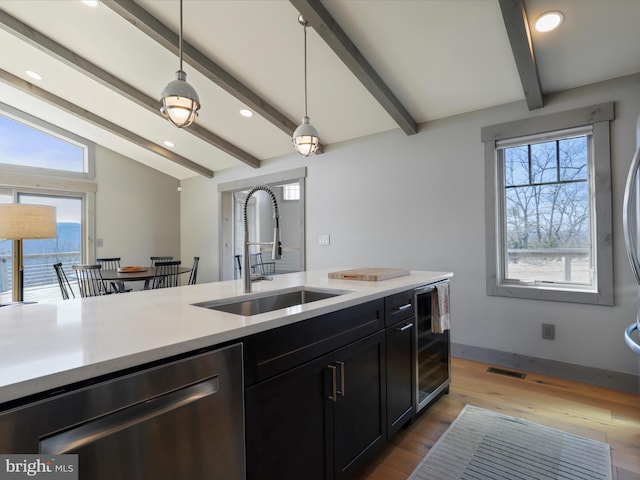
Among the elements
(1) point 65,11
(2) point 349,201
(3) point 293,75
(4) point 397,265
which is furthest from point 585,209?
(1) point 65,11

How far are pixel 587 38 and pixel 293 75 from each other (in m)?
2.29

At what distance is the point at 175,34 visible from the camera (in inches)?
114

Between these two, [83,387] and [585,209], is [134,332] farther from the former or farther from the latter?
[585,209]

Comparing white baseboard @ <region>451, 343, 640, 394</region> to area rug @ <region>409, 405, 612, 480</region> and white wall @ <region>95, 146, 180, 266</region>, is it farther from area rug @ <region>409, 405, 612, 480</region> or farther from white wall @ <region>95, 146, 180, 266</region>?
white wall @ <region>95, 146, 180, 266</region>

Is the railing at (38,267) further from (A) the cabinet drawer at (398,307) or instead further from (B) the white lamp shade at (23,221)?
(A) the cabinet drawer at (398,307)

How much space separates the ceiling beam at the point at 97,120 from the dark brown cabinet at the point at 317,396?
498cm

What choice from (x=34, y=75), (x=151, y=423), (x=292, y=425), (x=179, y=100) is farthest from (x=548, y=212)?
(x=34, y=75)

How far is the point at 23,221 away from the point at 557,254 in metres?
4.42

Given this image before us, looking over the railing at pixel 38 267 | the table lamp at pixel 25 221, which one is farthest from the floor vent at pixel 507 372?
the railing at pixel 38 267

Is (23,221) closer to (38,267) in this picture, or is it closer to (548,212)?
(38,267)

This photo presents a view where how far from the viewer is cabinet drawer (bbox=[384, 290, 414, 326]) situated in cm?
183

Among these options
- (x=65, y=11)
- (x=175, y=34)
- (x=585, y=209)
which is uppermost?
(x=65, y=11)

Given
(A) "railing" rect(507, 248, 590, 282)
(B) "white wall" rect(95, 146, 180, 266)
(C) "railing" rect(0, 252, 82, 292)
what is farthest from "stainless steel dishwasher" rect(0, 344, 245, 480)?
(B) "white wall" rect(95, 146, 180, 266)

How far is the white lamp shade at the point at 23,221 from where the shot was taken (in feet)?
8.26
